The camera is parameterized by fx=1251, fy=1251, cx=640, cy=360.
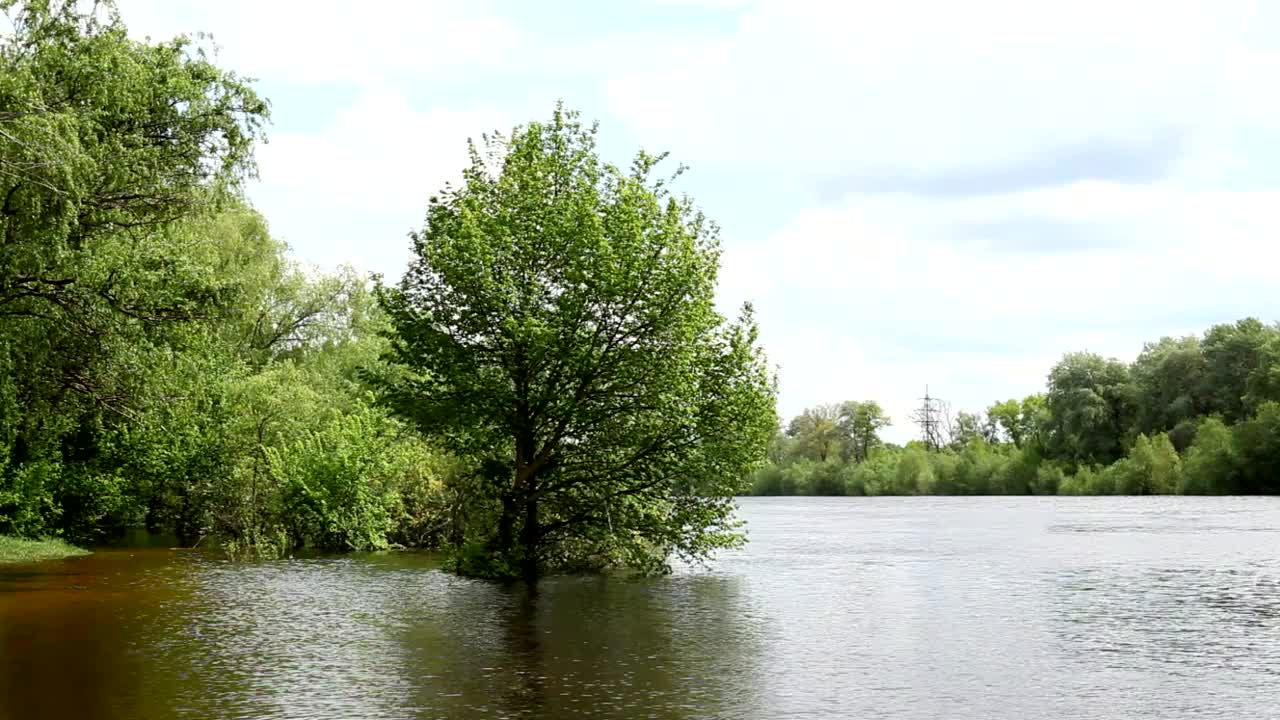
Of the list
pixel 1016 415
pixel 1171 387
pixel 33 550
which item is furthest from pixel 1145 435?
pixel 33 550

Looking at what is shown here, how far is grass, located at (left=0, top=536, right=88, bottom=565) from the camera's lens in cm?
3971

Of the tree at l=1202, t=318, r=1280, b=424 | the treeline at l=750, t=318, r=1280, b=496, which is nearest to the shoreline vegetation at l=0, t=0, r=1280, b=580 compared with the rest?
the treeline at l=750, t=318, r=1280, b=496

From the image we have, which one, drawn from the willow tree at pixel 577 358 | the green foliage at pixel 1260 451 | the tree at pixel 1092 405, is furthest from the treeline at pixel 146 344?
the tree at pixel 1092 405

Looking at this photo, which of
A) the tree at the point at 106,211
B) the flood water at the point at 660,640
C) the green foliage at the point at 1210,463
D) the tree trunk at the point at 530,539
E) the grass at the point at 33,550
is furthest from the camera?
the green foliage at the point at 1210,463

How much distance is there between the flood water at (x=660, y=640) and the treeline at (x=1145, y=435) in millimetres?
49496

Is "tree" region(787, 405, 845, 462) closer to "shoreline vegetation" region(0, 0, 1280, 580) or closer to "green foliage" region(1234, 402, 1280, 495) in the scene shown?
"green foliage" region(1234, 402, 1280, 495)

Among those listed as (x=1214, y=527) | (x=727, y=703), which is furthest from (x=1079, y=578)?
(x=1214, y=527)

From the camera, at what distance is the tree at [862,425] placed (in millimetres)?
170875

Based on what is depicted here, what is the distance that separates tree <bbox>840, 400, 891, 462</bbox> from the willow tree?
138318 millimetres

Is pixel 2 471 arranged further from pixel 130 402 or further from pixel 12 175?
pixel 12 175

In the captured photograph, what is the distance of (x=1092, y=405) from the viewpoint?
366 feet

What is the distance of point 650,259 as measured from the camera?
1297 inches

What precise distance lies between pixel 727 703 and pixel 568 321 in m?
17.7

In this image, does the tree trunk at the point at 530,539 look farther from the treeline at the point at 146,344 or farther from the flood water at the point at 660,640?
the treeline at the point at 146,344
